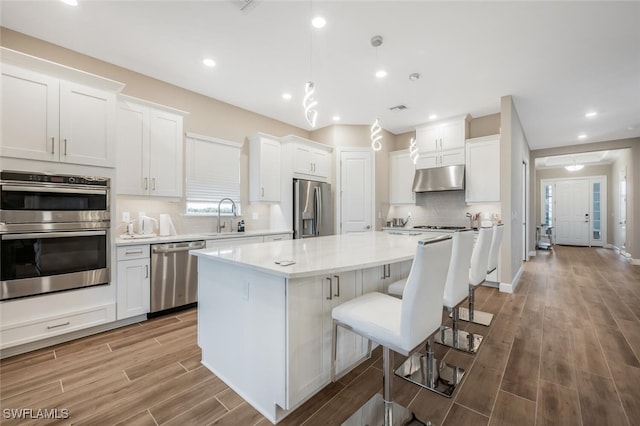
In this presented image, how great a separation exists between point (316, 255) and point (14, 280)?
8.47ft

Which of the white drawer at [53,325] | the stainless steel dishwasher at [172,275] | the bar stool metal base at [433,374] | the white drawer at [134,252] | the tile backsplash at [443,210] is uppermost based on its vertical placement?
the tile backsplash at [443,210]

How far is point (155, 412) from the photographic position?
1.62m

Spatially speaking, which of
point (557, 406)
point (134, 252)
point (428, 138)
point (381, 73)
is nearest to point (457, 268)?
point (557, 406)

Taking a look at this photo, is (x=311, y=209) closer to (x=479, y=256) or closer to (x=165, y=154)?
(x=165, y=154)

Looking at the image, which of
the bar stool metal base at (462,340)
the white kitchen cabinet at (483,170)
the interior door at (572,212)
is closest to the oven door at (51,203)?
the bar stool metal base at (462,340)

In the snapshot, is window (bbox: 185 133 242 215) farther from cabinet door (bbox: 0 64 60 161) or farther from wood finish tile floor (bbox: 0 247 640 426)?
wood finish tile floor (bbox: 0 247 640 426)

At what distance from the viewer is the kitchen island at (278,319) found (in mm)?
1513

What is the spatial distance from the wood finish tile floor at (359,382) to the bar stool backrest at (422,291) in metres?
0.66

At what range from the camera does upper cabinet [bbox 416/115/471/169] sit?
4844 millimetres

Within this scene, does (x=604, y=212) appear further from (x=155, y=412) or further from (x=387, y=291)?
(x=155, y=412)

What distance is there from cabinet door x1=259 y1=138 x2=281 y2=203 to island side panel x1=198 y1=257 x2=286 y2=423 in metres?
2.48

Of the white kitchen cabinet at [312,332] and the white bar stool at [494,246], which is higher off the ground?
the white bar stool at [494,246]

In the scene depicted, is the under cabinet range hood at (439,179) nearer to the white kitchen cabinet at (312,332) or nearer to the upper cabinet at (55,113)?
the white kitchen cabinet at (312,332)

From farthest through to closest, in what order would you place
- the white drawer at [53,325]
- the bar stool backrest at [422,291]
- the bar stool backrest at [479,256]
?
the bar stool backrest at [479,256] → the white drawer at [53,325] → the bar stool backrest at [422,291]
